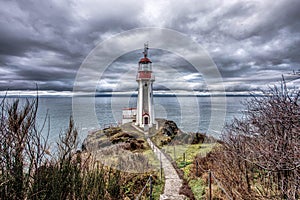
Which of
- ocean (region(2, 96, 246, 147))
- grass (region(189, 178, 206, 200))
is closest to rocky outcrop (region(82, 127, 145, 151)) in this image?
ocean (region(2, 96, 246, 147))

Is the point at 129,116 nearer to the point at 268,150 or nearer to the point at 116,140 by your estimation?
the point at 116,140

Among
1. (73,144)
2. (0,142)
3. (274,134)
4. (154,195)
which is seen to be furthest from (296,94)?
(154,195)

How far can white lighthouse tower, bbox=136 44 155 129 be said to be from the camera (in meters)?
19.7

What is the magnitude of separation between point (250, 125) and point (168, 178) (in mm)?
3978

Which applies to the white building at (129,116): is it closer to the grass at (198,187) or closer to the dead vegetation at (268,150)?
the grass at (198,187)

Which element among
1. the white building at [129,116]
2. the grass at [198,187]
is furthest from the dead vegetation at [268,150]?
the white building at [129,116]

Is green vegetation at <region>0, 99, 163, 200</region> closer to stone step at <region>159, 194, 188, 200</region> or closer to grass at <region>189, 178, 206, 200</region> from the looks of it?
stone step at <region>159, 194, 188, 200</region>

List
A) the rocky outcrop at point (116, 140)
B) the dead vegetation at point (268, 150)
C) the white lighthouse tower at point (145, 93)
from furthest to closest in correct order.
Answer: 1. the white lighthouse tower at point (145, 93)
2. the rocky outcrop at point (116, 140)
3. the dead vegetation at point (268, 150)

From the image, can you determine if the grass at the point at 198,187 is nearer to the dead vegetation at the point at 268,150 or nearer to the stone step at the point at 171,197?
the stone step at the point at 171,197

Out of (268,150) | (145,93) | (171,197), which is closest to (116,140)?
(145,93)

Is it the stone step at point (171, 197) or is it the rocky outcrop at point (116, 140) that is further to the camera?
the rocky outcrop at point (116, 140)

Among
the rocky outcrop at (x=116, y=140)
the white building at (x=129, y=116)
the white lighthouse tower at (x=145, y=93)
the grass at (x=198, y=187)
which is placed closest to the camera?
the grass at (x=198, y=187)

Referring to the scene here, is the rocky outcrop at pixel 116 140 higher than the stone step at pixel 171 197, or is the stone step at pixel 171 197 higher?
the stone step at pixel 171 197

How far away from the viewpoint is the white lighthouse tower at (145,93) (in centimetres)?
1973
